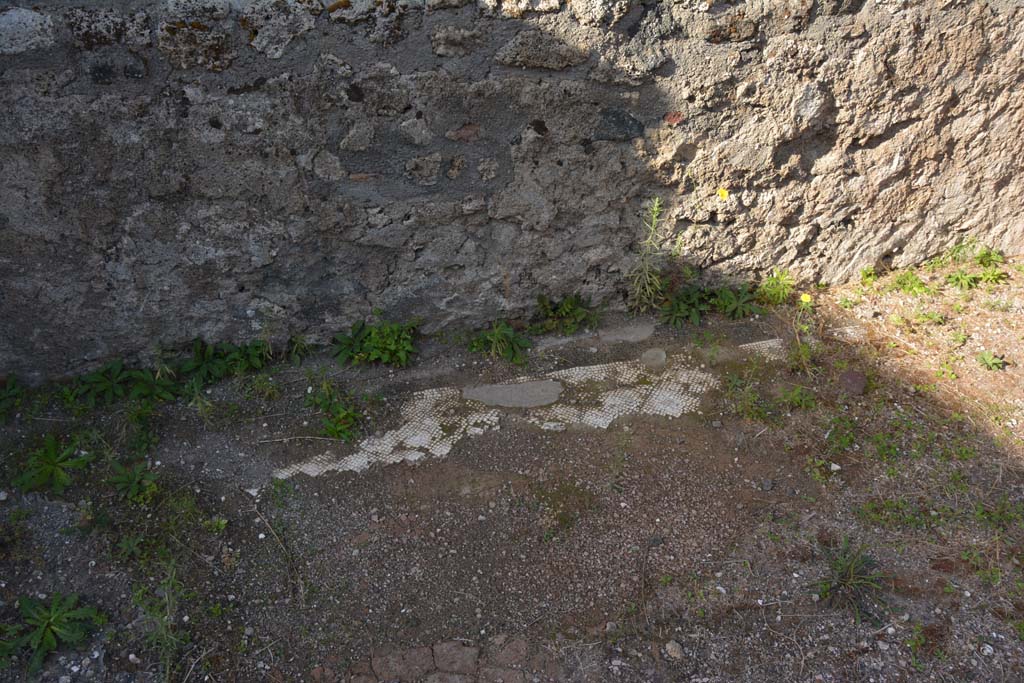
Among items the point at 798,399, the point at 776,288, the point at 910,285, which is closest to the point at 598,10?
the point at 776,288

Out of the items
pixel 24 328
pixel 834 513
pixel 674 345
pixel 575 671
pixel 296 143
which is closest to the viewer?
pixel 575 671

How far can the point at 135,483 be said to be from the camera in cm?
245

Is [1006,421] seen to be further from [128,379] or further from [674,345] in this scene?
[128,379]

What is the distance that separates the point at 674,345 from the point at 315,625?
5.64 feet

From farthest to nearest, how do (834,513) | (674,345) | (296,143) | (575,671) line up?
1. (674,345)
2. (296,143)
3. (834,513)
4. (575,671)

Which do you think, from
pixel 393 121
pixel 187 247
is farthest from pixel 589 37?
pixel 187 247

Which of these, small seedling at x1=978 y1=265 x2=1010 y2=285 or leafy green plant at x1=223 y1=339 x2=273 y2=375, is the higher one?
small seedling at x1=978 y1=265 x2=1010 y2=285

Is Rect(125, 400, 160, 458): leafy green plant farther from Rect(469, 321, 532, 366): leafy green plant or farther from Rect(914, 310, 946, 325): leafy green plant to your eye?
Rect(914, 310, 946, 325): leafy green plant

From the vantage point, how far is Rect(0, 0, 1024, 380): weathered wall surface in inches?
94.3

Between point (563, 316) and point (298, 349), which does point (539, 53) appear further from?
point (298, 349)

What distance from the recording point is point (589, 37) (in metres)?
2.54

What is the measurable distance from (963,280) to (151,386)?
3.36 meters

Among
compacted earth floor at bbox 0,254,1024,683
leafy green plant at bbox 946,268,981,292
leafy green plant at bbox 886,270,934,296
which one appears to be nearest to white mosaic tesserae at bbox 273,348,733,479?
compacted earth floor at bbox 0,254,1024,683

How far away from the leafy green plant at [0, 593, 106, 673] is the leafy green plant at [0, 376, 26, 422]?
86 cm
